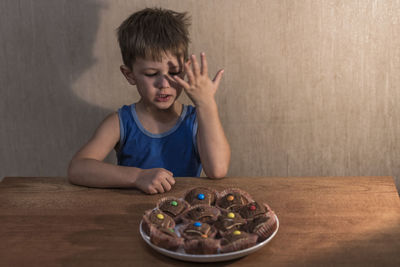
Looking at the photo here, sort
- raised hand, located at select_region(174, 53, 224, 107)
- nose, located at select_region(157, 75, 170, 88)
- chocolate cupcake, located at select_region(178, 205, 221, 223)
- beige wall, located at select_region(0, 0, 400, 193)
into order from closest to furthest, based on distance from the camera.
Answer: chocolate cupcake, located at select_region(178, 205, 221, 223)
raised hand, located at select_region(174, 53, 224, 107)
nose, located at select_region(157, 75, 170, 88)
beige wall, located at select_region(0, 0, 400, 193)

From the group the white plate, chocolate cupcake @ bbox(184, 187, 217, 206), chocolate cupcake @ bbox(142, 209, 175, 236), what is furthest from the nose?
the white plate

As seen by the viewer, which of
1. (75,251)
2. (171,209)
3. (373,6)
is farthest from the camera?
(373,6)

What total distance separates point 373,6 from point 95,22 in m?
1.06

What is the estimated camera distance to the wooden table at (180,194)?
904 millimetres

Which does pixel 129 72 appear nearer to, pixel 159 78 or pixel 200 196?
pixel 159 78

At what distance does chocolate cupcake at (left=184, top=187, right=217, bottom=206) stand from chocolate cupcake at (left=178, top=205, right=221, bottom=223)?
6 cm

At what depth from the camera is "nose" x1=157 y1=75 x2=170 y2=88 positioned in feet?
4.69

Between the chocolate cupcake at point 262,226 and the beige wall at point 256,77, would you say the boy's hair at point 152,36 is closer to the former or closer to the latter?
the beige wall at point 256,77

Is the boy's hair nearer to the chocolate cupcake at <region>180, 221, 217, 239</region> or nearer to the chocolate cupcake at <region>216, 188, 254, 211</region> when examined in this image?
the chocolate cupcake at <region>216, 188, 254, 211</region>

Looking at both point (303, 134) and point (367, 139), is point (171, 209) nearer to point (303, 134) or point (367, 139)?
point (303, 134)

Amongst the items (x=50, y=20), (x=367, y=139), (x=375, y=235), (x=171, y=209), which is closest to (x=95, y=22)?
(x=50, y=20)

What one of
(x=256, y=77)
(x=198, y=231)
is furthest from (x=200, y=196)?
(x=256, y=77)

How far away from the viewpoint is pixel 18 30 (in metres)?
1.81

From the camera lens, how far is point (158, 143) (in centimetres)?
159
